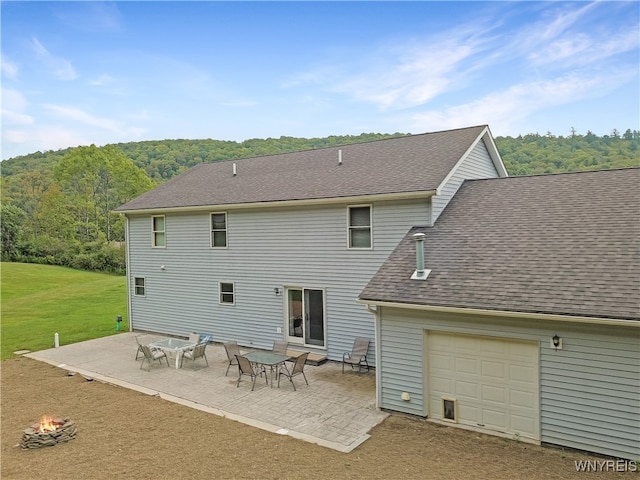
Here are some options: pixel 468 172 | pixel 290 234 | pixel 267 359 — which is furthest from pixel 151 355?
pixel 468 172

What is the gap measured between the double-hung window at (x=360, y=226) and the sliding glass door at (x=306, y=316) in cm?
191

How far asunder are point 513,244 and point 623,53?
14306mm

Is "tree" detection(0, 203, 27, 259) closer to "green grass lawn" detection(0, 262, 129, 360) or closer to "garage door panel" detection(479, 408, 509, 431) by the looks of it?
"green grass lawn" detection(0, 262, 129, 360)

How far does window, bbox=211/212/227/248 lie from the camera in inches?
566

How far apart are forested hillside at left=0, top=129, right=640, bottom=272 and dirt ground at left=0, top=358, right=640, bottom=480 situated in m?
29.3

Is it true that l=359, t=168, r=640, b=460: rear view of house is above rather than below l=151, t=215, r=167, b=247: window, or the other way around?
below

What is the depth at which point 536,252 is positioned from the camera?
8.12m

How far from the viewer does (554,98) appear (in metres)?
23.9

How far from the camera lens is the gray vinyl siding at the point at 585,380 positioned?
20.5ft

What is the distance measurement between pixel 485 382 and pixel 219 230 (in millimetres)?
10075

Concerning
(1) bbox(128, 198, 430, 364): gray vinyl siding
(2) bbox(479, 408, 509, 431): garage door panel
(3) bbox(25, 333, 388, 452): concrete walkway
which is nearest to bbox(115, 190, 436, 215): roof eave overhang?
(1) bbox(128, 198, 430, 364): gray vinyl siding

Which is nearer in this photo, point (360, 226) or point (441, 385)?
point (441, 385)

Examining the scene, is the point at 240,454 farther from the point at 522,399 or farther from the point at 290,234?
the point at 290,234

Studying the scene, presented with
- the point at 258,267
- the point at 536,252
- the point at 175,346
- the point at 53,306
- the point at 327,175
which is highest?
the point at 327,175
